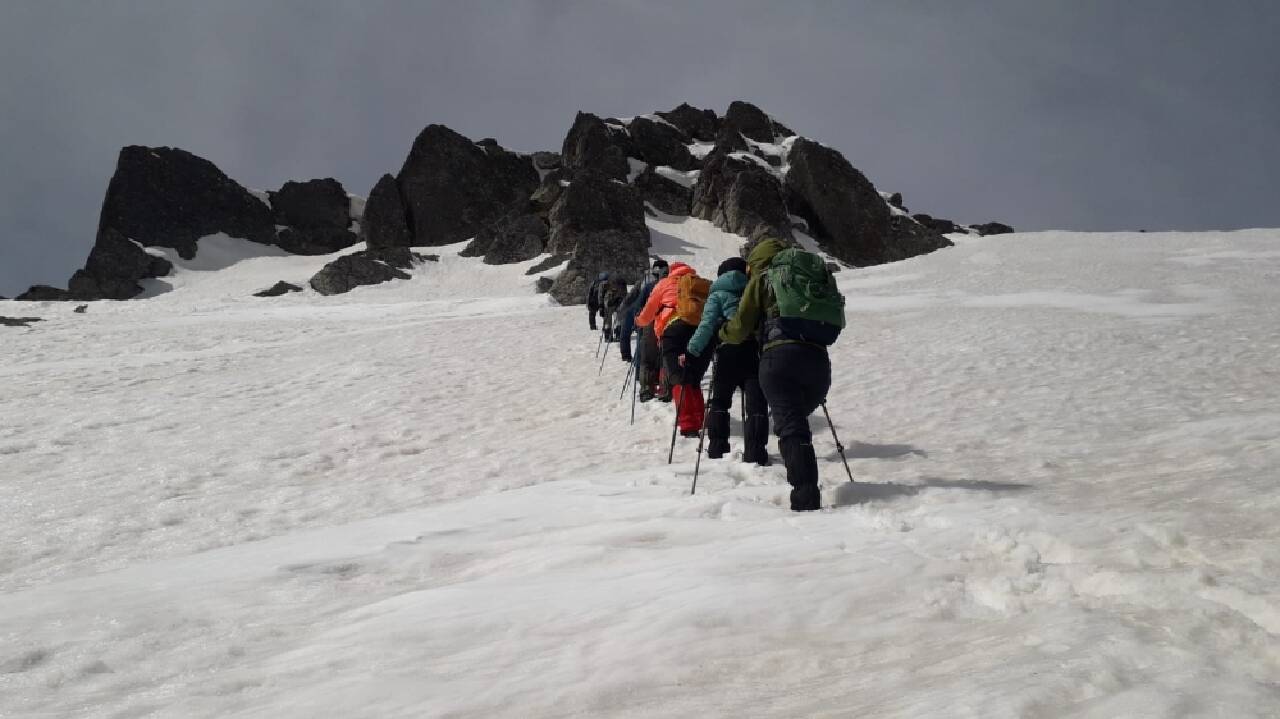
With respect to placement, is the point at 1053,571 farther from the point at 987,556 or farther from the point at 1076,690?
the point at 1076,690

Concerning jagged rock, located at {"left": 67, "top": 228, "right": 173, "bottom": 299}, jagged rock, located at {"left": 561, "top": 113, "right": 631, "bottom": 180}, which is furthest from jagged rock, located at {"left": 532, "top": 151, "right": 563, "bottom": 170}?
jagged rock, located at {"left": 67, "top": 228, "right": 173, "bottom": 299}

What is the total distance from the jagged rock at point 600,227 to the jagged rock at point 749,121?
98.5 ft

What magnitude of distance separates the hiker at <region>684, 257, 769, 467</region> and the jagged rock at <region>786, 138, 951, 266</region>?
63.3 m

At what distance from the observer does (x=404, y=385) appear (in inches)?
515

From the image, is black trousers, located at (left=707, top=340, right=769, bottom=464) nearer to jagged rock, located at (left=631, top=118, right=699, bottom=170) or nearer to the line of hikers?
the line of hikers

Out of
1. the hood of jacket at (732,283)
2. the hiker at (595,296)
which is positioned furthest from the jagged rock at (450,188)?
the hood of jacket at (732,283)

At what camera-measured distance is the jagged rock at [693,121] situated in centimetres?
8856

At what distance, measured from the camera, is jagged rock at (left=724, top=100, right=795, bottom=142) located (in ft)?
279

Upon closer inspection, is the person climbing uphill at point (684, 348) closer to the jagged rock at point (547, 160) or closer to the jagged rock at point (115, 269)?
the jagged rock at point (115, 269)

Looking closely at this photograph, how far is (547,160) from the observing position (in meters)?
82.1

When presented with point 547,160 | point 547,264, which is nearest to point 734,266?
point 547,264

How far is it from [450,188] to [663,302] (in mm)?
66451

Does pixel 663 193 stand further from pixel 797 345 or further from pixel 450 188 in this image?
pixel 797 345

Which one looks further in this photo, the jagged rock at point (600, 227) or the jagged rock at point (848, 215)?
the jagged rock at point (848, 215)
